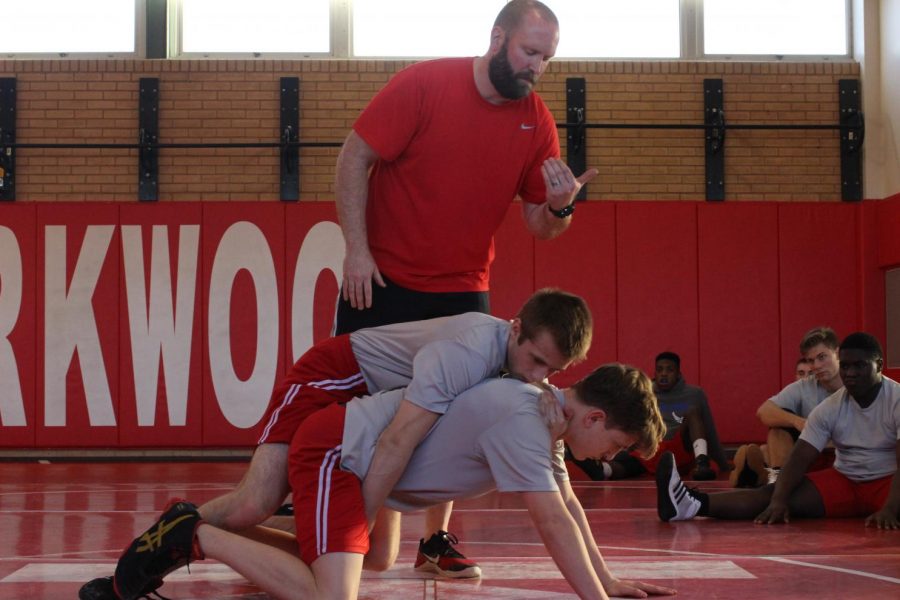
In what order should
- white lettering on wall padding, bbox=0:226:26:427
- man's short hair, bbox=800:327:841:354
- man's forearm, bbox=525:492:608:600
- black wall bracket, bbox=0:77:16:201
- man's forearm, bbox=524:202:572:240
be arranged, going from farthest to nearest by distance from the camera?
black wall bracket, bbox=0:77:16:201
white lettering on wall padding, bbox=0:226:26:427
man's short hair, bbox=800:327:841:354
man's forearm, bbox=524:202:572:240
man's forearm, bbox=525:492:608:600

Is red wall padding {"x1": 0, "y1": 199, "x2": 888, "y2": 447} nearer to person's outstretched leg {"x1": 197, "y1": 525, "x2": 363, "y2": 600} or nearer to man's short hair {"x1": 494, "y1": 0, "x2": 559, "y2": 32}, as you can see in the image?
man's short hair {"x1": 494, "y1": 0, "x2": 559, "y2": 32}

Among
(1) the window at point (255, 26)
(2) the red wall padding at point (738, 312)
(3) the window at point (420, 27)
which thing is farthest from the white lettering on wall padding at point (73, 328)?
(2) the red wall padding at point (738, 312)

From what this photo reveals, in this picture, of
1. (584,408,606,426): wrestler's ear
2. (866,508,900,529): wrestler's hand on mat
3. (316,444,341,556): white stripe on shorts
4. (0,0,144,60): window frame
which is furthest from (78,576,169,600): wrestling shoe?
(0,0,144,60): window frame

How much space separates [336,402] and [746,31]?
825 cm

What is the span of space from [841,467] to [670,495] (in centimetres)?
99

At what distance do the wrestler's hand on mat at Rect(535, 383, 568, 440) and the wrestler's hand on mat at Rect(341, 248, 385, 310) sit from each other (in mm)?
862

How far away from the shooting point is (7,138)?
34.1ft

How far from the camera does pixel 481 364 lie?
3324 millimetres

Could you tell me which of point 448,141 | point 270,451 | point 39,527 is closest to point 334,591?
point 270,451

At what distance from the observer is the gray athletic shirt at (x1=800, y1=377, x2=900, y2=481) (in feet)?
18.6

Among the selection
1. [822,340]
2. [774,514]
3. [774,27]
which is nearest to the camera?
[774,514]

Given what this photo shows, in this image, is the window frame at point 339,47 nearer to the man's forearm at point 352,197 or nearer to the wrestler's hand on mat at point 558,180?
the man's forearm at point 352,197

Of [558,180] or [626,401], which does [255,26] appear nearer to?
[558,180]

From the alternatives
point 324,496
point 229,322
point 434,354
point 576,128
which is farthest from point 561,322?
point 576,128
